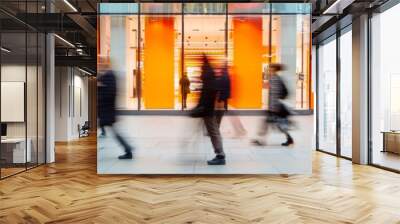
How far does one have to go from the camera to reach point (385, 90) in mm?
7645

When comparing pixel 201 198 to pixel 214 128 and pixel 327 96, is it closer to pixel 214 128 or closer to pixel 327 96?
pixel 214 128

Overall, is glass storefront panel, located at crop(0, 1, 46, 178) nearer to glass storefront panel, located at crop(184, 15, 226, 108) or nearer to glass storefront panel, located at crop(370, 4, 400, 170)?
glass storefront panel, located at crop(184, 15, 226, 108)

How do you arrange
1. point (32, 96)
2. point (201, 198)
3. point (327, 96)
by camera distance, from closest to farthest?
point (201, 198)
point (32, 96)
point (327, 96)

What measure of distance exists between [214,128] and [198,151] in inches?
18.3

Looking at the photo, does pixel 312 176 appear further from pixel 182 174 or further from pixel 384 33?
pixel 384 33

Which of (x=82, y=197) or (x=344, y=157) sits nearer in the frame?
(x=82, y=197)

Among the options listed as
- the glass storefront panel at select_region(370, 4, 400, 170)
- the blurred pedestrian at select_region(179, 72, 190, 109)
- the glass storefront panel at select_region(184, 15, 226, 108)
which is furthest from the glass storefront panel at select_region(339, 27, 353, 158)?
the blurred pedestrian at select_region(179, 72, 190, 109)

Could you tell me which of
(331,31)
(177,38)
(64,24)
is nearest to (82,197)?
(177,38)

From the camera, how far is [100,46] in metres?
6.30

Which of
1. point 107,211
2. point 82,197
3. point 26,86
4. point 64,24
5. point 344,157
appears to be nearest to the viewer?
point 107,211

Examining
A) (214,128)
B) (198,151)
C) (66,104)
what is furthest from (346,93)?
(66,104)

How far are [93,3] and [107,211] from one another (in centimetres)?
575

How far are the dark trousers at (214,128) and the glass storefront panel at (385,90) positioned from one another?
3437 mm

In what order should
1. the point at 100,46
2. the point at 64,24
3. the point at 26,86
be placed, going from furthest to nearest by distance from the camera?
the point at 64,24 → the point at 26,86 → the point at 100,46
